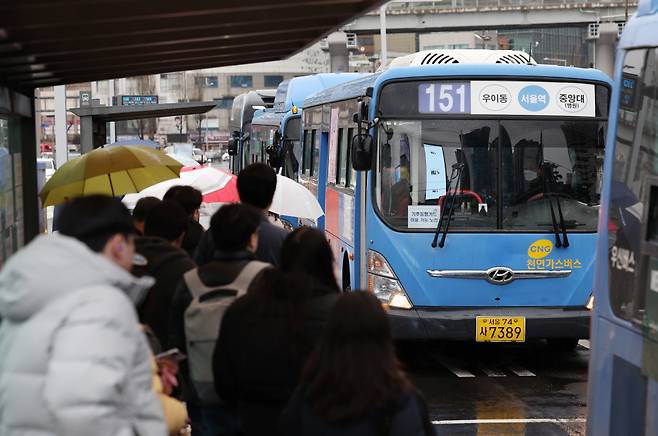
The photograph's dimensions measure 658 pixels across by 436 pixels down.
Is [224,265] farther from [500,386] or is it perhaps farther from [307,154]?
[307,154]

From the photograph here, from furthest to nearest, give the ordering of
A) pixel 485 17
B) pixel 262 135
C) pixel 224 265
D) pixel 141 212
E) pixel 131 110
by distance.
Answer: pixel 485 17, pixel 262 135, pixel 131 110, pixel 141 212, pixel 224 265

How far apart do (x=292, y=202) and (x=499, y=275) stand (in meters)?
2.23

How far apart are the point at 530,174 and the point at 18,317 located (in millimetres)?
8340

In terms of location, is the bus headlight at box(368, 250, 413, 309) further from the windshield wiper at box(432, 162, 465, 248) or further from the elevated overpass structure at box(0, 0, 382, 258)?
the elevated overpass structure at box(0, 0, 382, 258)

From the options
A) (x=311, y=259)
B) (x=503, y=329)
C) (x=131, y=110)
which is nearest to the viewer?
(x=311, y=259)

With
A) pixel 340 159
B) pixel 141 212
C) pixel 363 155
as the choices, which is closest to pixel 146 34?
pixel 141 212

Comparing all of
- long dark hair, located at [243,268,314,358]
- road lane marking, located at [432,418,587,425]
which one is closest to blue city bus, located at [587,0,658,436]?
long dark hair, located at [243,268,314,358]

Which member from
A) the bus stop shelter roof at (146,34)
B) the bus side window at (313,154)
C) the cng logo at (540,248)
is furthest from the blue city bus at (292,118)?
the bus stop shelter roof at (146,34)

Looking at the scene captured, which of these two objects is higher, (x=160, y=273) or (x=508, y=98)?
(x=508, y=98)

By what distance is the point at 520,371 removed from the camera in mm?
11883

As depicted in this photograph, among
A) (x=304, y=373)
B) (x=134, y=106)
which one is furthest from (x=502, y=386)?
(x=134, y=106)

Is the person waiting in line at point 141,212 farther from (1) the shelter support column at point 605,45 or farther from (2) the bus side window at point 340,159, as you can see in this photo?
(1) the shelter support column at point 605,45

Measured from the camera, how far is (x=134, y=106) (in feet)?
66.8

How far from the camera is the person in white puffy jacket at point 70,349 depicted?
3.49 metres
